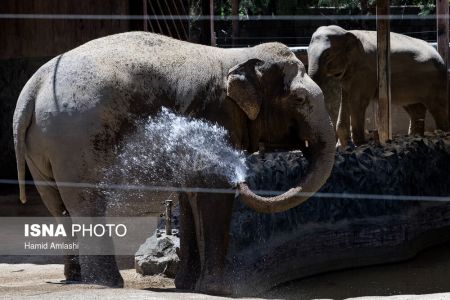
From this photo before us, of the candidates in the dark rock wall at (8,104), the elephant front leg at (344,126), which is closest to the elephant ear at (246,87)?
the elephant front leg at (344,126)

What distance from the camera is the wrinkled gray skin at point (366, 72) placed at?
1270cm

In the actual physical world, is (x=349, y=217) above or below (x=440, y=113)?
below

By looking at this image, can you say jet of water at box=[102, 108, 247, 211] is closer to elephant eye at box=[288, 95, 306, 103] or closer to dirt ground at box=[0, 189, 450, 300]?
elephant eye at box=[288, 95, 306, 103]

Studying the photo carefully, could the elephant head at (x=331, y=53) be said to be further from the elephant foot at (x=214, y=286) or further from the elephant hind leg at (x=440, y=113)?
the elephant foot at (x=214, y=286)

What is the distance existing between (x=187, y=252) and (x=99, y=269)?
32.6 inches

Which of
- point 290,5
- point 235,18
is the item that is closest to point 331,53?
point 235,18

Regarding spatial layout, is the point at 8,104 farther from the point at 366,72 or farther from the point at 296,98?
the point at 296,98

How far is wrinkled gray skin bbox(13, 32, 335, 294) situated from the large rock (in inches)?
41.0

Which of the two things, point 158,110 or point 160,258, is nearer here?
point 158,110

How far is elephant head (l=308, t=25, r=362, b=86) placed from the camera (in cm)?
1258

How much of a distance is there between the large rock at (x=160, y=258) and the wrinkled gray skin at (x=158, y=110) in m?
1.04

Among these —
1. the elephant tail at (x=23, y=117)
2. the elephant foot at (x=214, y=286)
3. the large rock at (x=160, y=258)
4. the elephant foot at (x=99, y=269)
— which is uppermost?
the elephant tail at (x=23, y=117)

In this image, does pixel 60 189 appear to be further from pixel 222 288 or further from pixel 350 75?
pixel 350 75

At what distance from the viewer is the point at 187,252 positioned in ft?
25.3
